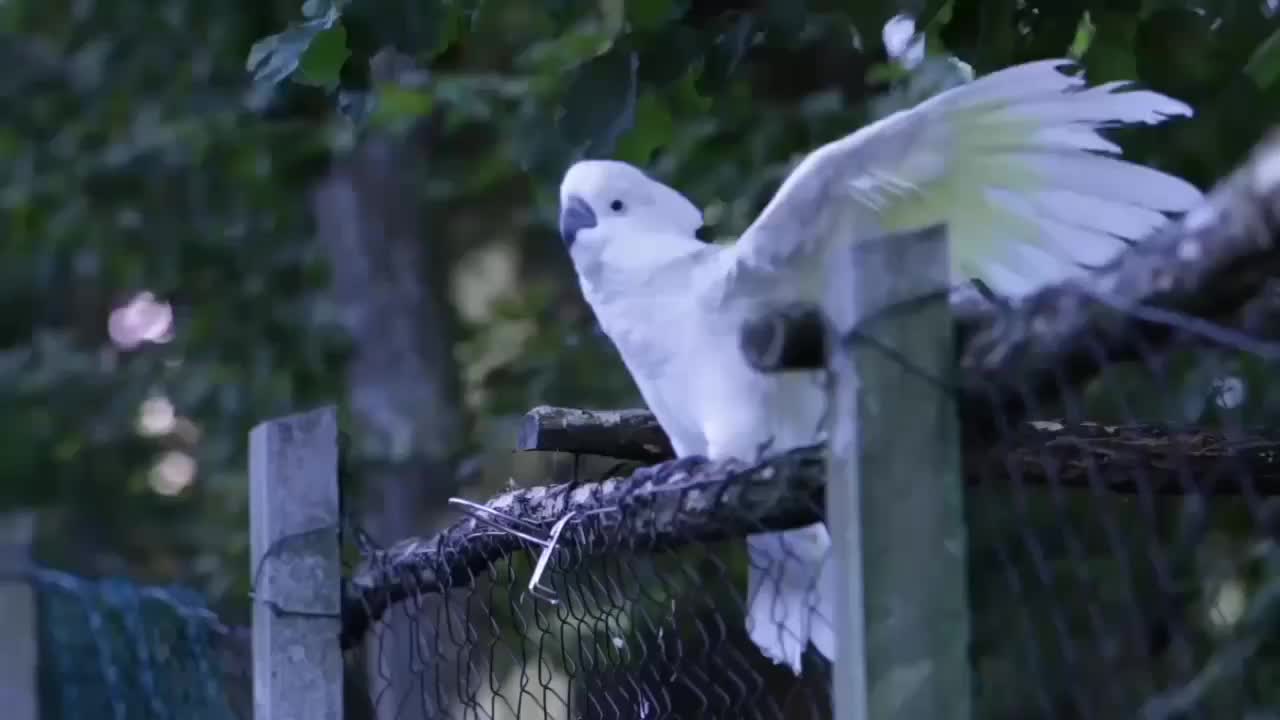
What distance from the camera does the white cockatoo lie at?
4.49 ft

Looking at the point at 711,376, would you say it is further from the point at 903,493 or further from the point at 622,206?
the point at 903,493

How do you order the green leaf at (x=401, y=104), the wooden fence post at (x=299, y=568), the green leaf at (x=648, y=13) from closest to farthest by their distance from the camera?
the wooden fence post at (x=299, y=568) → the green leaf at (x=648, y=13) → the green leaf at (x=401, y=104)

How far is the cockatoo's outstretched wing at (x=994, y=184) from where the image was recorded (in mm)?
1357

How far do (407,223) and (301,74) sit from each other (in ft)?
8.97

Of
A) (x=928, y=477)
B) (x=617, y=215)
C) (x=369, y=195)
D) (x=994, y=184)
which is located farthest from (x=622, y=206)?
(x=369, y=195)

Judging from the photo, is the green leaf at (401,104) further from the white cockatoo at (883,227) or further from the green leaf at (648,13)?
the white cockatoo at (883,227)

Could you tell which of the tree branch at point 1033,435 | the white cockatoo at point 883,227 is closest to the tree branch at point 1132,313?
the tree branch at point 1033,435

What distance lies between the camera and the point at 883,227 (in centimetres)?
148

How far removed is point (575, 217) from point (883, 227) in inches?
19.6

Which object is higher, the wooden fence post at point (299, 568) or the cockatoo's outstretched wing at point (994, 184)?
the cockatoo's outstretched wing at point (994, 184)

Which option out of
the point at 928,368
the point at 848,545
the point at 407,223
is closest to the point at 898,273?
the point at 928,368

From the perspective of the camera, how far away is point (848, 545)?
0.88 meters

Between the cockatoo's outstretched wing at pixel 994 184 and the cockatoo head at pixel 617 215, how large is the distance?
12.7 inches

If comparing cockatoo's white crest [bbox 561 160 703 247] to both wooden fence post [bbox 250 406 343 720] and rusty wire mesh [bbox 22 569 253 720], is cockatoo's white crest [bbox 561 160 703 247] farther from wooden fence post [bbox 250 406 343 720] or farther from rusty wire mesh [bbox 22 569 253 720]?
rusty wire mesh [bbox 22 569 253 720]
